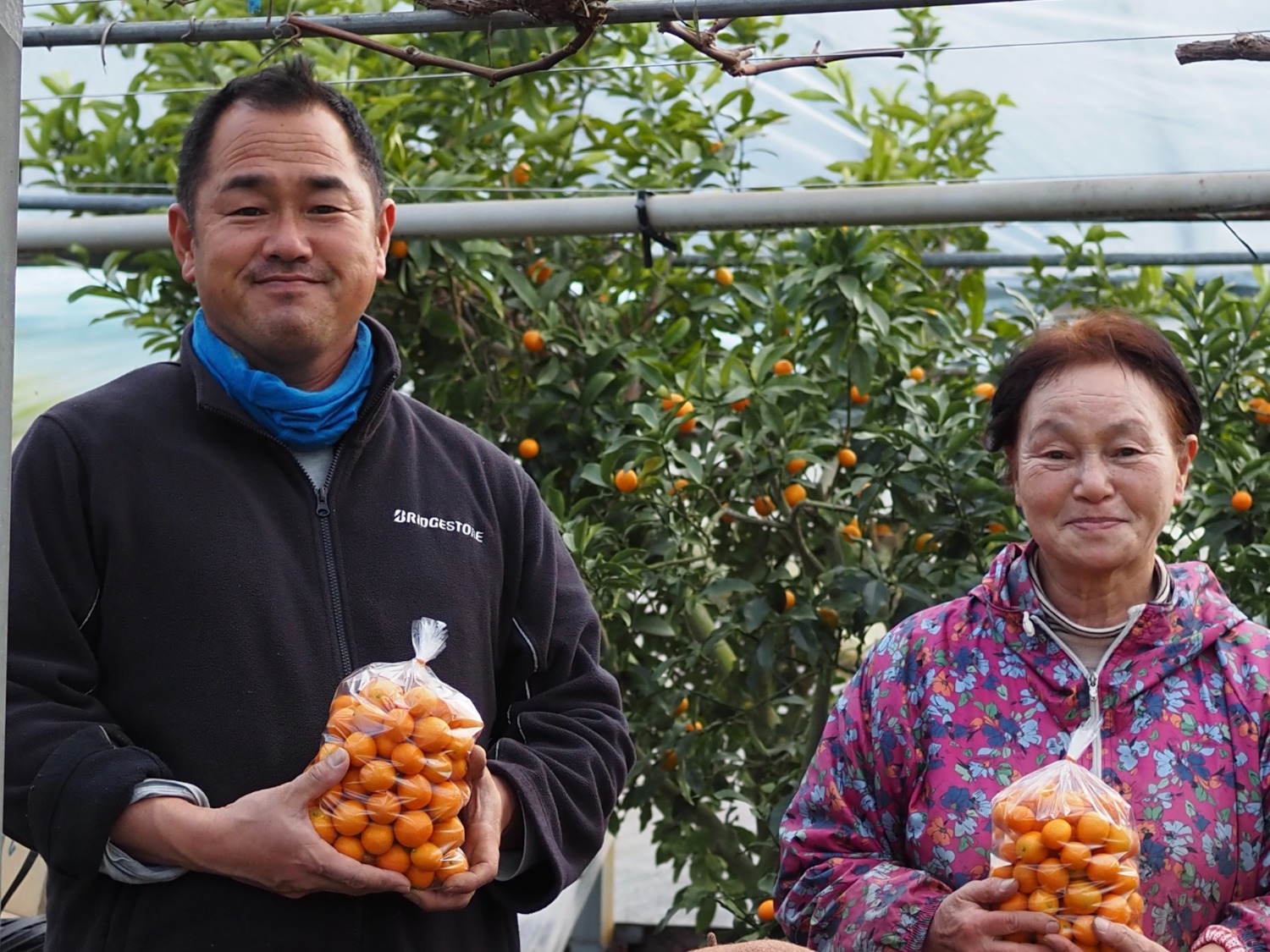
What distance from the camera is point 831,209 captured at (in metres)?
2.68

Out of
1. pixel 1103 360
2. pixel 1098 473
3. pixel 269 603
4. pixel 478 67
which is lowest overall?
pixel 269 603

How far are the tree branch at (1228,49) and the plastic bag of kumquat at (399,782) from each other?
106 centimetres

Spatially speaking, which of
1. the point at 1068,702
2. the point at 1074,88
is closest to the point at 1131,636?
the point at 1068,702

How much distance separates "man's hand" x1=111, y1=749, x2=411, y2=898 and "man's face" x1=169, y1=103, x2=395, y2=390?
0.57 meters

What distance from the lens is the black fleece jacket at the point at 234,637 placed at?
1699 mm

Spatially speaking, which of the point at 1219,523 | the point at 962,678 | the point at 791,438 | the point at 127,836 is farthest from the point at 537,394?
the point at 127,836

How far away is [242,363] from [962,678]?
1.01m

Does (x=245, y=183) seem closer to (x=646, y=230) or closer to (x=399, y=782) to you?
(x=399, y=782)

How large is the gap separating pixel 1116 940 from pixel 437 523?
941mm

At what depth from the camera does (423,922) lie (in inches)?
71.3

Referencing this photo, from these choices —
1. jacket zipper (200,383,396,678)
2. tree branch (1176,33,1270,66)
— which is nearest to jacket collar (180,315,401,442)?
jacket zipper (200,383,396,678)

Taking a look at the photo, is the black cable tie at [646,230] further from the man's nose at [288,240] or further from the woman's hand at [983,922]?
the woman's hand at [983,922]

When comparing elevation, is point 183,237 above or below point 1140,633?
above

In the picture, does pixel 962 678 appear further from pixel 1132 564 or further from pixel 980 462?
pixel 980 462
